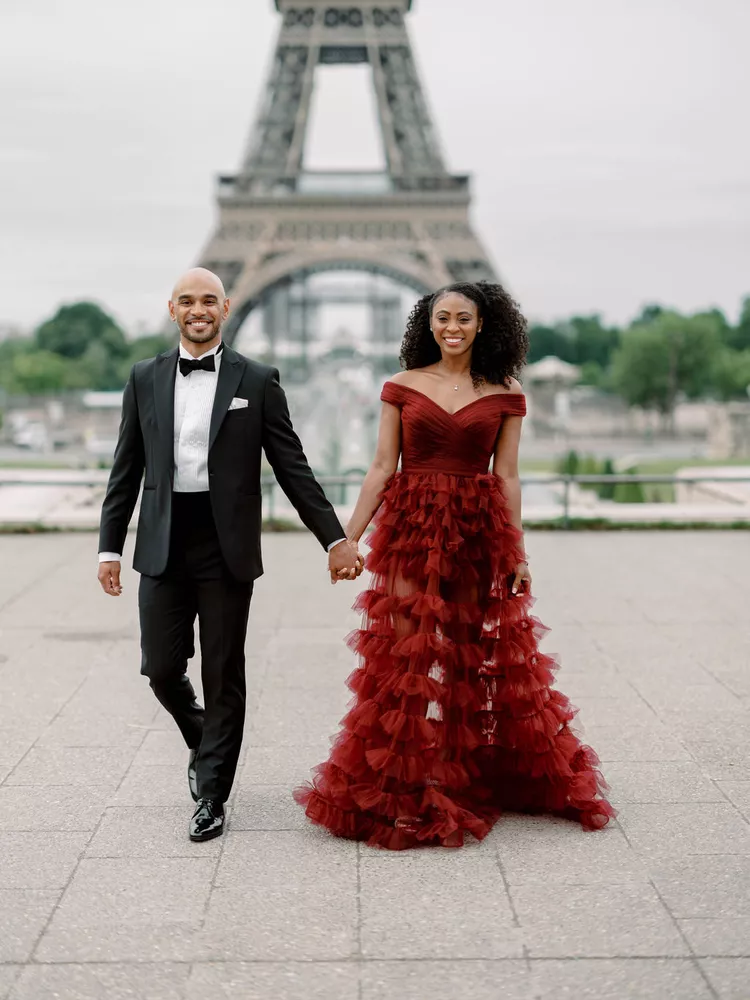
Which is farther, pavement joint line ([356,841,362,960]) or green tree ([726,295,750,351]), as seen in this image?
green tree ([726,295,750,351])

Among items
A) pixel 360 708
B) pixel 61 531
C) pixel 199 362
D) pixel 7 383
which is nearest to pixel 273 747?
pixel 360 708

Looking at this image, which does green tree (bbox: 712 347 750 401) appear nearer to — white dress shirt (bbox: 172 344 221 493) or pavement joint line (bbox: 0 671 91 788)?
pavement joint line (bbox: 0 671 91 788)

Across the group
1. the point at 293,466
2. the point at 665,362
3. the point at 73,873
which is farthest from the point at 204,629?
the point at 665,362

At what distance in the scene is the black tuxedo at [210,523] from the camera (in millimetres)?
4191

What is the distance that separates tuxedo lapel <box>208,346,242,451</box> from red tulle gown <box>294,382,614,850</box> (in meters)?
0.52

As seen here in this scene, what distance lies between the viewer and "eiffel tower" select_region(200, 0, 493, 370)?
52.1 meters

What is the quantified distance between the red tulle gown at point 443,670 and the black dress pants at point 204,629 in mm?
359

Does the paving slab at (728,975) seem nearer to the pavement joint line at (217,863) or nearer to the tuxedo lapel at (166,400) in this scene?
the pavement joint line at (217,863)

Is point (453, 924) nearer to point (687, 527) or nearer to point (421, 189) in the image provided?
point (687, 527)

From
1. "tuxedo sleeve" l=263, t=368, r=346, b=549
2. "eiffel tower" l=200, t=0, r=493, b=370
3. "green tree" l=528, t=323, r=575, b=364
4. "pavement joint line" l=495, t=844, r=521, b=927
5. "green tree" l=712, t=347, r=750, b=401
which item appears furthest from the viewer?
"green tree" l=528, t=323, r=575, b=364

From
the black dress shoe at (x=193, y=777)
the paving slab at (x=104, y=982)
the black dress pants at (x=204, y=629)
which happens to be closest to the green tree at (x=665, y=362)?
the black dress shoe at (x=193, y=777)

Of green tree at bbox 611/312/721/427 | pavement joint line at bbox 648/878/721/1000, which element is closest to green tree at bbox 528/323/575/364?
green tree at bbox 611/312/721/427

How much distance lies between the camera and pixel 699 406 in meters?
64.4

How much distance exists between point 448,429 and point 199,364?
2.89 feet
